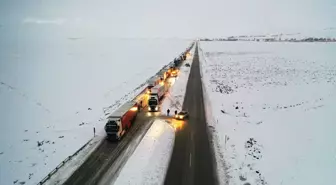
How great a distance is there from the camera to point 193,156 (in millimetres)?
25516

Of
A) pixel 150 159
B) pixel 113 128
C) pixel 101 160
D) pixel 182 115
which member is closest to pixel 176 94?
pixel 182 115

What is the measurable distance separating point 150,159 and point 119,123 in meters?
6.10

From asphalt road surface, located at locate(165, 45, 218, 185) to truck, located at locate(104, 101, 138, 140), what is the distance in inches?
244

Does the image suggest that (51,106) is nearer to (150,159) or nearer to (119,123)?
(119,123)

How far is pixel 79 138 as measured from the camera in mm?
31406

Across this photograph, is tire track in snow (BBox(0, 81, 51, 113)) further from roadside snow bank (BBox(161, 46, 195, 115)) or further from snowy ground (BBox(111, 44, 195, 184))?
snowy ground (BBox(111, 44, 195, 184))

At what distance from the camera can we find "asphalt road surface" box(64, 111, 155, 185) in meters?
22.2

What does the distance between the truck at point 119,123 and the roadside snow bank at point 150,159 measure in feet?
8.88

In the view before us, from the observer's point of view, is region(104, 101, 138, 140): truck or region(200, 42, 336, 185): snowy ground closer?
region(200, 42, 336, 185): snowy ground

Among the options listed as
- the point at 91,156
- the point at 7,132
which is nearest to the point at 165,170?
the point at 91,156

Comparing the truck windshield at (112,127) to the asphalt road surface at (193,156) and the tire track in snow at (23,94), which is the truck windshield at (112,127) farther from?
the tire track in snow at (23,94)

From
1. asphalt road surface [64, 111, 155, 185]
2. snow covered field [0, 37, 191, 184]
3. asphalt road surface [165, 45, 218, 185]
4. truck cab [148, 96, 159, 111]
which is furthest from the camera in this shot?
truck cab [148, 96, 159, 111]

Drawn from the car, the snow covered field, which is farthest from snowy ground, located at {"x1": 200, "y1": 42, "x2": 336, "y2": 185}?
the snow covered field

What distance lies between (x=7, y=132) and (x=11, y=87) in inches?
1255
